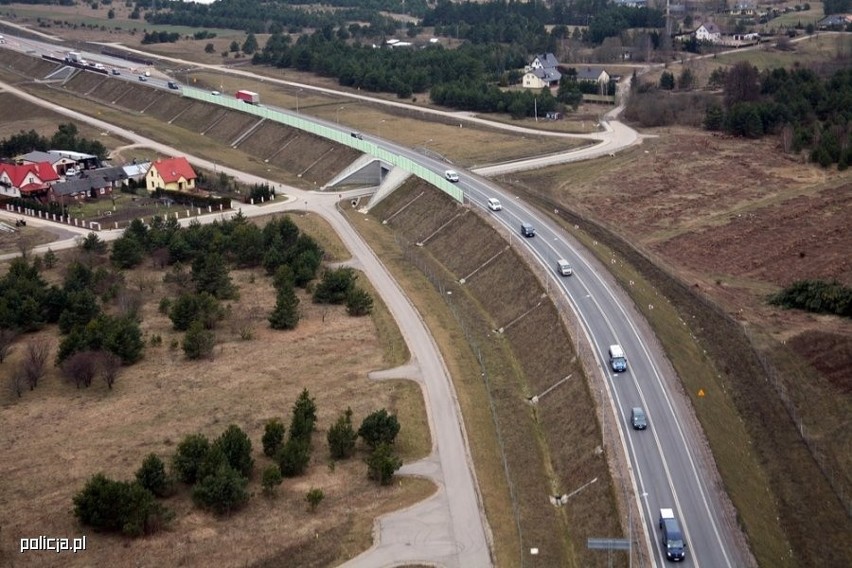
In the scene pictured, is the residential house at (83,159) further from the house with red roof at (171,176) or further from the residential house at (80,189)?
the house with red roof at (171,176)

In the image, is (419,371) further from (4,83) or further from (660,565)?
(4,83)

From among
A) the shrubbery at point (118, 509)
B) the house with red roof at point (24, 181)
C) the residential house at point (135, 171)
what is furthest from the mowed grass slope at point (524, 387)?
the house with red roof at point (24, 181)

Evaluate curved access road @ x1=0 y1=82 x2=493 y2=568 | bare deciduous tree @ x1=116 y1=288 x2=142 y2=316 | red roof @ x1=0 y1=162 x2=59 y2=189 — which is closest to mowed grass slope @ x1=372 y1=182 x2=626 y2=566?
curved access road @ x1=0 y1=82 x2=493 y2=568

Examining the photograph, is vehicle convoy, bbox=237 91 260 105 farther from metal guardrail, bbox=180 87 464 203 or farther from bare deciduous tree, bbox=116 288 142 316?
bare deciduous tree, bbox=116 288 142 316

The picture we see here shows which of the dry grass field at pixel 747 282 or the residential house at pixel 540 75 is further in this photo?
the residential house at pixel 540 75

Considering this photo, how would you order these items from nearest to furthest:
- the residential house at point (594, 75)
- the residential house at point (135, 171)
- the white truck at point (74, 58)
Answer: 1. the residential house at point (135, 171)
2. the residential house at point (594, 75)
3. the white truck at point (74, 58)

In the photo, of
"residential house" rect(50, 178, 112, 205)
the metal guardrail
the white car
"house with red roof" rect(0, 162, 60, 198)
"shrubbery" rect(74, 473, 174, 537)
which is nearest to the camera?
"shrubbery" rect(74, 473, 174, 537)
